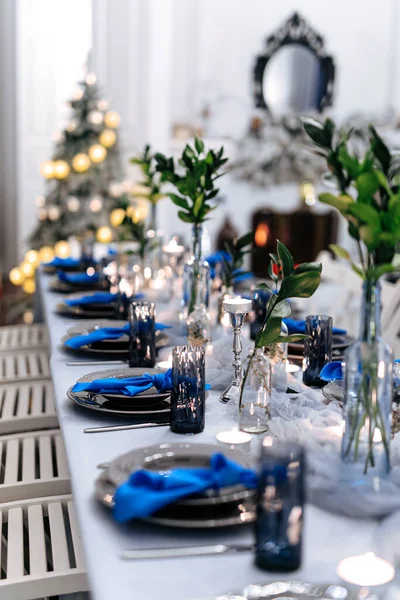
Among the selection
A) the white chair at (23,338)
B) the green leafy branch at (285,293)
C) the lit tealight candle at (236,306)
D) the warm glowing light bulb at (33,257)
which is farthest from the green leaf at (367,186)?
the warm glowing light bulb at (33,257)

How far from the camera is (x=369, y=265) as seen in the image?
3.45 feet

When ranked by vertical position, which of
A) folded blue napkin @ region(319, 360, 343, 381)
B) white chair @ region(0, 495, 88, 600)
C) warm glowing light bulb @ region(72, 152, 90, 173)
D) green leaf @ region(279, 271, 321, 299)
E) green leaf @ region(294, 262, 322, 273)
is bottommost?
white chair @ region(0, 495, 88, 600)

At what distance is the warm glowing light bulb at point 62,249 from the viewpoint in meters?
5.49

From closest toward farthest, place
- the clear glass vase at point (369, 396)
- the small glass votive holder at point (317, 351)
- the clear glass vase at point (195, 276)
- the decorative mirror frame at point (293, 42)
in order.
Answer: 1. the clear glass vase at point (369, 396)
2. the small glass votive holder at point (317, 351)
3. the clear glass vase at point (195, 276)
4. the decorative mirror frame at point (293, 42)

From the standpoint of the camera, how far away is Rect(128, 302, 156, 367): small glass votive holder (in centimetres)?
179

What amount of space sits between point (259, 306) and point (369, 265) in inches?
41.9

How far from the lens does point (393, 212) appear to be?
101 centimetres

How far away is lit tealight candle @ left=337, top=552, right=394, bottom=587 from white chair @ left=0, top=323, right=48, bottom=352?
90.5 inches

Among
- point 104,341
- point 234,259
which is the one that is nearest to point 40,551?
point 104,341

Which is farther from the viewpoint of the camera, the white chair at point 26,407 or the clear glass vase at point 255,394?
the white chair at point 26,407

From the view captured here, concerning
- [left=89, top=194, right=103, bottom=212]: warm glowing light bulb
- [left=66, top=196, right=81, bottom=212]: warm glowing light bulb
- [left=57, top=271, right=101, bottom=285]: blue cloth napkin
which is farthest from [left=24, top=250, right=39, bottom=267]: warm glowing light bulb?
[left=57, top=271, right=101, bottom=285]: blue cloth napkin

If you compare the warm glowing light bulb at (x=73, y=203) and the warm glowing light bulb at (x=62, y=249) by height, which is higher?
the warm glowing light bulb at (x=73, y=203)

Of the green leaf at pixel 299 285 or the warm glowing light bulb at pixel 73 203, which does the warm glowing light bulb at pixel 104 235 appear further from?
the green leaf at pixel 299 285

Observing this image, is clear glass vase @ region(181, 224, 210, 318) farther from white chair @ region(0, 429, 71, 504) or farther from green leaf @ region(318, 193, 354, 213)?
green leaf @ region(318, 193, 354, 213)
